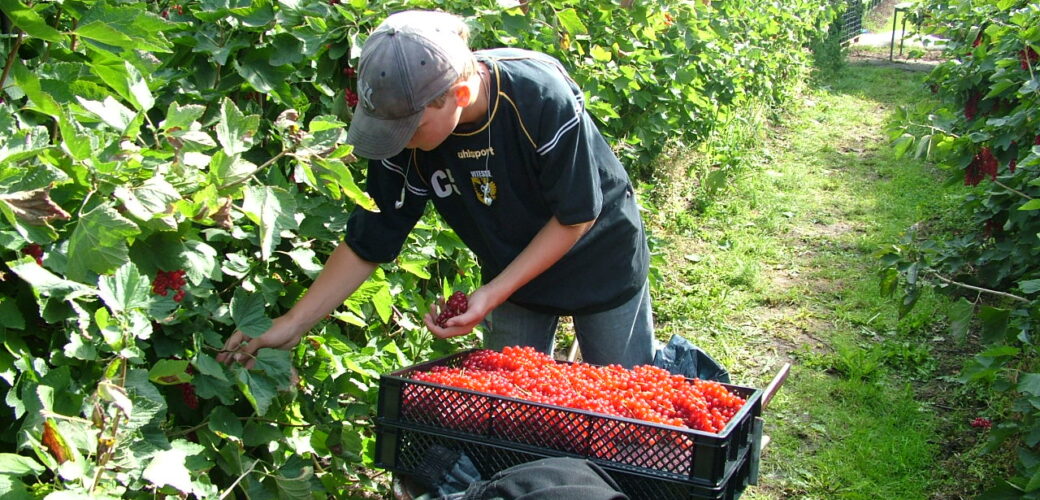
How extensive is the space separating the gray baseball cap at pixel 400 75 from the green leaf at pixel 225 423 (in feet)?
2.15

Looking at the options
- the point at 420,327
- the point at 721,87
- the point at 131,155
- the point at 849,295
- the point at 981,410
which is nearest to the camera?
A: the point at 131,155

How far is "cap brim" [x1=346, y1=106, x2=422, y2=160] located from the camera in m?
2.04

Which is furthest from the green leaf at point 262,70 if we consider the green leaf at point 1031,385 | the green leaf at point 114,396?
the green leaf at point 1031,385

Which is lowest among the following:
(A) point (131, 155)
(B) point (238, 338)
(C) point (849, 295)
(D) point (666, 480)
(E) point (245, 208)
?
(C) point (849, 295)

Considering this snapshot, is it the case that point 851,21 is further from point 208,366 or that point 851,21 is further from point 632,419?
point 208,366

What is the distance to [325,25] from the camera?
246 centimetres

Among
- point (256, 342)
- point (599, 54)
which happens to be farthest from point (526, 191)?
point (599, 54)

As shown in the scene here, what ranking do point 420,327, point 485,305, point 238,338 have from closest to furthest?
point 238,338 < point 485,305 < point 420,327

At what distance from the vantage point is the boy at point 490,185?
6.63 ft

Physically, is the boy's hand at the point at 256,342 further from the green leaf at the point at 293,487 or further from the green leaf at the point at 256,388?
the green leaf at the point at 293,487

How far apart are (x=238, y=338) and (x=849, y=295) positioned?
14.5 feet

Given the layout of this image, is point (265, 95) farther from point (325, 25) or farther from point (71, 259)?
point (71, 259)

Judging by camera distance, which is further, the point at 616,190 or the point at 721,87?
the point at 721,87

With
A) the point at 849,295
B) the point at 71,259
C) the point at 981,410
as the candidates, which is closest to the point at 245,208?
the point at 71,259
